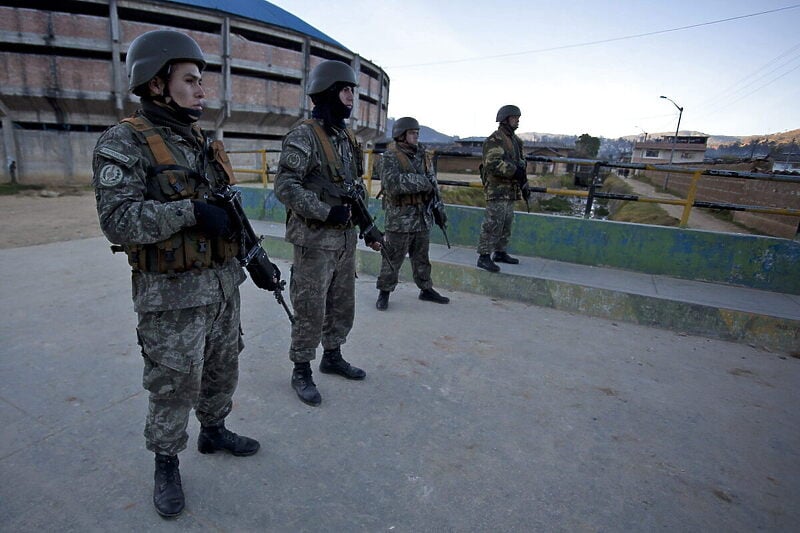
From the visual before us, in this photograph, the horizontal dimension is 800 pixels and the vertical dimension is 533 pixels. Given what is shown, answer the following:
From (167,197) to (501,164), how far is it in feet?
12.0

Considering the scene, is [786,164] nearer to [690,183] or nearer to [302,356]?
[690,183]

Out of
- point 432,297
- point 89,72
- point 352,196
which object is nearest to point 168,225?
point 352,196

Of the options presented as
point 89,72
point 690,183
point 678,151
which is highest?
point 678,151

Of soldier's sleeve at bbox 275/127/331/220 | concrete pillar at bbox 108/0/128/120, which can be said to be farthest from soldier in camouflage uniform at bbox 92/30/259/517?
concrete pillar at bbox 108/0/128/120

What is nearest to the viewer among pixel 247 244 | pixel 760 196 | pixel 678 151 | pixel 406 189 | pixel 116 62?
pixel 247 244

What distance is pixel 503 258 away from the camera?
5.04m

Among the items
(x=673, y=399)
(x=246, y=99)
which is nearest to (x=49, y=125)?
(x=246, y=99)

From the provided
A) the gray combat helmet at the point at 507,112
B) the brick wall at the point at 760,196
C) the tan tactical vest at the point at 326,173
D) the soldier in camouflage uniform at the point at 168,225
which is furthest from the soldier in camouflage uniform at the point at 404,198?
the brick wall at the point at 760,196

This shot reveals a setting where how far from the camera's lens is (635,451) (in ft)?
7.36

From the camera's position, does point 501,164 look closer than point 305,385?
No

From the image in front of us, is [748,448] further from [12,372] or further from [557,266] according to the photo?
[12,372]

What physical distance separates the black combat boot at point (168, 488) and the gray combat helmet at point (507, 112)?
440 cm

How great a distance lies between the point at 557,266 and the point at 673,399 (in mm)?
2390

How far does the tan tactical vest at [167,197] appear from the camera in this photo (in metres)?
1.62
